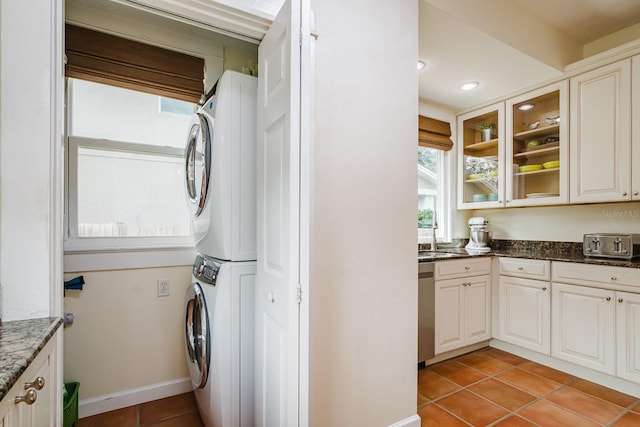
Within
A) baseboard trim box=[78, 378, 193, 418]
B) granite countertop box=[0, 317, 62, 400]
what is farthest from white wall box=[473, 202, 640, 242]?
granite countertop box=[0, 317, 62, 400]

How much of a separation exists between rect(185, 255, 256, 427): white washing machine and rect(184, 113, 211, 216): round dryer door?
0.39 meters

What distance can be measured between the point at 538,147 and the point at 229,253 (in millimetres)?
2757

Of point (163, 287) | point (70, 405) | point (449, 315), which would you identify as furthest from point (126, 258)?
point (449, 315)

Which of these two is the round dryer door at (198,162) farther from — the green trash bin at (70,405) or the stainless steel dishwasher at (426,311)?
the stainless steel dishwasher at (426,311)

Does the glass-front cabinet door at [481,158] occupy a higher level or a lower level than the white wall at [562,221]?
higher

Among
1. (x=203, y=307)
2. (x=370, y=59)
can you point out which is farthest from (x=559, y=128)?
(x=203, y=307)

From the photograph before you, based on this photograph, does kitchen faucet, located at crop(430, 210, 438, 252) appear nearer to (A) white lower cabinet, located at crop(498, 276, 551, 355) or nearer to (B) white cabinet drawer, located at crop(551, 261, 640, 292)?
(A) white lower cabinet, located at crop(498, 276, 551, 355)

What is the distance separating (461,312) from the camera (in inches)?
104

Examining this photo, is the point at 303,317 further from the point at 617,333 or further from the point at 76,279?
the point at 617,333

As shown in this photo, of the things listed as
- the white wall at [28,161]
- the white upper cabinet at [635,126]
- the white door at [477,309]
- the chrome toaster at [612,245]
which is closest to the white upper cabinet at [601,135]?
the white upper cabinet at [635,126]

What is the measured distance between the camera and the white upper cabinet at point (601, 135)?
222 centimetres

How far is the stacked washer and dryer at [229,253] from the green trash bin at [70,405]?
0.61 m

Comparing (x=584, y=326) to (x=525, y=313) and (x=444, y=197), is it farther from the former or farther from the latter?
(x=444, y=197)

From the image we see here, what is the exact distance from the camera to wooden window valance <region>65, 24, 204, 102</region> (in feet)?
5.86
